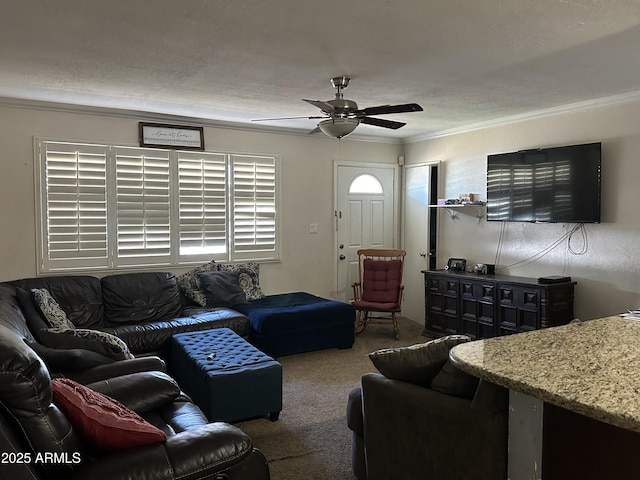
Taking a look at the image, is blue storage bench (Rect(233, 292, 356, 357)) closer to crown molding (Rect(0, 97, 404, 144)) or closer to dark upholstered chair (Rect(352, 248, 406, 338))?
dark upholstered chair (Rect(352, 248, 406, 338))

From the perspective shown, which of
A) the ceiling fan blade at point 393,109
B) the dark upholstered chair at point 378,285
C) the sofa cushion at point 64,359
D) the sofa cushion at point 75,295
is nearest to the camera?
the sofa cushion at point 64,359

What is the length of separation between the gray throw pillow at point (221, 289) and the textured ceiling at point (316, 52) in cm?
176

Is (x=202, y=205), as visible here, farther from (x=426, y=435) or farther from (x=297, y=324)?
(x=426, y=435)

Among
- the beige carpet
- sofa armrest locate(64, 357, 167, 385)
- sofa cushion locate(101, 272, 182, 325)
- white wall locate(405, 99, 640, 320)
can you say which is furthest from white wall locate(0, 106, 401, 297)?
sofa armrest locate(64, 357, 167, 385)

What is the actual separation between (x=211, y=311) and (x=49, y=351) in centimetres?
212

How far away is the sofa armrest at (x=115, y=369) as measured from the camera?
9.02ft

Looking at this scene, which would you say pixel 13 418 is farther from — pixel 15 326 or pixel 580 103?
pixel 580 103

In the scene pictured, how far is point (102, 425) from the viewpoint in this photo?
1.69m

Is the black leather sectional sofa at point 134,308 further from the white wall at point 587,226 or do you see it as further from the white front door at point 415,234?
the white wall at point 587,226

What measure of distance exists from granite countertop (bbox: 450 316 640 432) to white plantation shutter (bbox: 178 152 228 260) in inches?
167

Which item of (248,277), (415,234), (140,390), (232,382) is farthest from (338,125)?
(415,234)

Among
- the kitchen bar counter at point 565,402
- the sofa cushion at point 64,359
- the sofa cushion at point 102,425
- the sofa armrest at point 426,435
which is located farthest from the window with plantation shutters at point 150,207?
the kitchen bar counter at point 565,402

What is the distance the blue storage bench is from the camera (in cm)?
473

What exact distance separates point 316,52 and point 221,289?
9.37 ft
